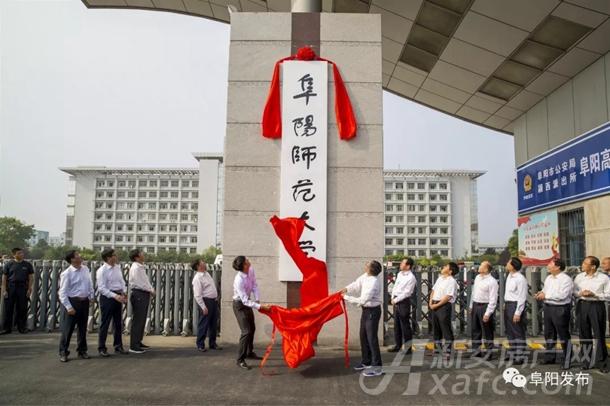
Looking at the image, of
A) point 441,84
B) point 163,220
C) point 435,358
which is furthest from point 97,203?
point 435,358

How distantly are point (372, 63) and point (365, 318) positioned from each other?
4801 mm

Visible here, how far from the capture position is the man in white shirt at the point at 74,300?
6.85 meters

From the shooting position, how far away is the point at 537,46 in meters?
11.9

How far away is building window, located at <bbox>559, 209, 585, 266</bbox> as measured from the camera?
1217 centimetres

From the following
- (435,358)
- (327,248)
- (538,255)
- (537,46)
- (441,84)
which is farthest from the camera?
(441,84)

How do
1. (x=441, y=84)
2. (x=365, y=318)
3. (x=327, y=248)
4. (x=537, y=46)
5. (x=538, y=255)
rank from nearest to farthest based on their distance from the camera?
(x=365, y=318)
(x=327, y=248)
(x=537, y=46)
(x=538, y=255)
(x=441, y=84)

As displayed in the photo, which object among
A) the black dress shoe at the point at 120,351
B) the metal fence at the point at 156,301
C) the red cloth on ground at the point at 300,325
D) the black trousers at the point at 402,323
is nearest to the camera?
the red cloth on ground at the point at 300,325

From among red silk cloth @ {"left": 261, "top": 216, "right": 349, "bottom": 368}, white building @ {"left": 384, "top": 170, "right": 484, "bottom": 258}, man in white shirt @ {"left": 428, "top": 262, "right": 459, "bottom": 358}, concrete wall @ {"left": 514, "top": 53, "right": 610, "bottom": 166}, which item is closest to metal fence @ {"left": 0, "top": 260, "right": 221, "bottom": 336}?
red silk cloth @ {"left": 261, "top": 216, "right": 349, "bottom": 368}

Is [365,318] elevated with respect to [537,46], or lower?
lower

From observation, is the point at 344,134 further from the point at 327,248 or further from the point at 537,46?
the point at 537,46

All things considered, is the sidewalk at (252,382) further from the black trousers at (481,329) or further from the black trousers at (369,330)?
the black trousers at (481,329)

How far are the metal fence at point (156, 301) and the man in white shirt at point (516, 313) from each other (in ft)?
17.2

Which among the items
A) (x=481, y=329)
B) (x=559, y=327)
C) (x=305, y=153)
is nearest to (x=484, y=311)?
(x=481, y=329)

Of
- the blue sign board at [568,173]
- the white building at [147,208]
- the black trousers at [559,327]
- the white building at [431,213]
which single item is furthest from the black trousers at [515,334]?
the white building at [147,208]
